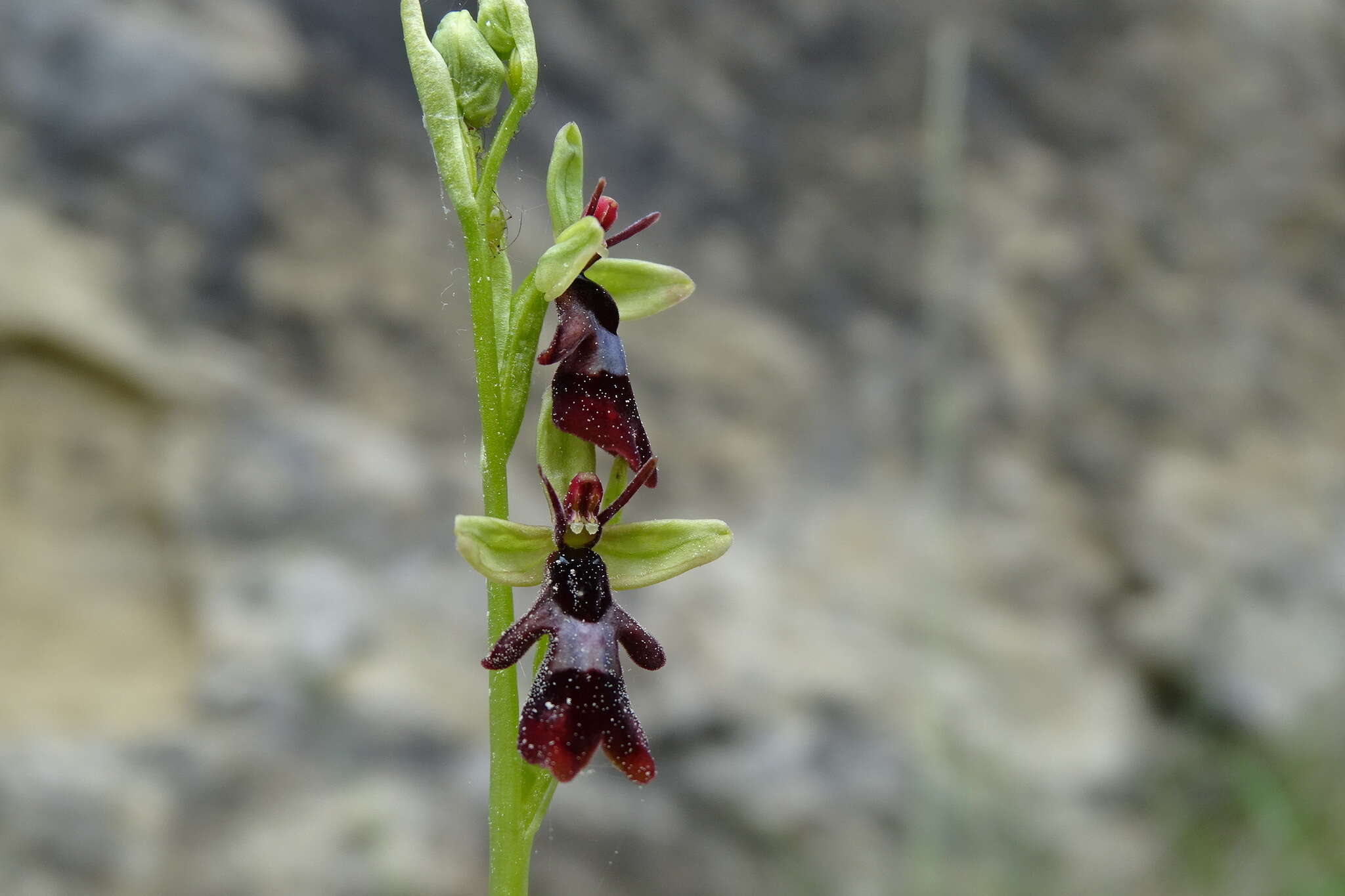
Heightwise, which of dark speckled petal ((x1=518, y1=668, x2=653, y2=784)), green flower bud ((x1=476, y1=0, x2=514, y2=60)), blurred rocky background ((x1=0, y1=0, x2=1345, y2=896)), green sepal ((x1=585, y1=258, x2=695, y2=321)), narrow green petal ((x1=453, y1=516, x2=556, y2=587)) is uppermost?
blurred rocky background ((x1=0, y1=0, x2=1345, y2=896))

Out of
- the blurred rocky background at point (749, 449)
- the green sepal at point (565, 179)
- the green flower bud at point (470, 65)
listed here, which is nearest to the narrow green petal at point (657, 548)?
the green sepal at point (565, 179)

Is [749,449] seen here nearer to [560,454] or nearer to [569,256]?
[560,454]

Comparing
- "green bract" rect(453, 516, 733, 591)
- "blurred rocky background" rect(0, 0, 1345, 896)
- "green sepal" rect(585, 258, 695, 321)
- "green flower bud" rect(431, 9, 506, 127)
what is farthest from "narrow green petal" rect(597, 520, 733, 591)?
"blurred rocky background" rect(0, 0, 1345, 896)

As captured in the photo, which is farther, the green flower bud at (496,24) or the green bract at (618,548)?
the green flower bud at (496,24)

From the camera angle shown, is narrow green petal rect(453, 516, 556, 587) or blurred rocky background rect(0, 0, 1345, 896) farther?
blurred rocky background rect(0, 0, 1345, 896)

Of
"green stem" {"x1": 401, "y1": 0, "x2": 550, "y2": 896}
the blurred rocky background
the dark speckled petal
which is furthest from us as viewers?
the blurred rocky background

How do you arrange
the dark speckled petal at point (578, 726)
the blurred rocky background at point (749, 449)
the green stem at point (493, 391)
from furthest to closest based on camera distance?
the blurred rocky background at point (749, 449) < the green stem at point (493, 391) < the dark speckled petal at point (578, 726)

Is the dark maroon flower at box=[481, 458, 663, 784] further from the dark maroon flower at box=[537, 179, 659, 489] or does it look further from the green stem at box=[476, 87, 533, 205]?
the green stem at box=[476, 87, 533, 205]

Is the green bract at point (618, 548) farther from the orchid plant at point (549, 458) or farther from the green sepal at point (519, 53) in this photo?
the green sepal at point (519, 53)
